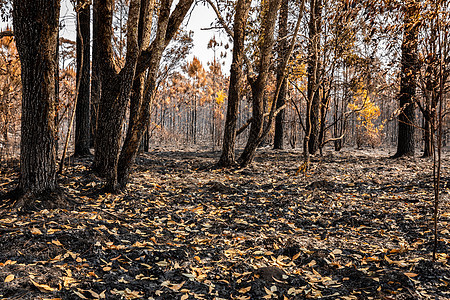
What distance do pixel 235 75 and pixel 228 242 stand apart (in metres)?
4.78

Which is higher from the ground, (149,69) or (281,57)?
(281,57)

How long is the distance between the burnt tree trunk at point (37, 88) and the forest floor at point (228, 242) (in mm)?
522

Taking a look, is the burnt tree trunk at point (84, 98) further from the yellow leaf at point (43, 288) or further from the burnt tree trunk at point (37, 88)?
the yellow leaf at point (43, 288)

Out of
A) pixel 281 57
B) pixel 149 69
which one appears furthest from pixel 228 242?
pixel 281 57

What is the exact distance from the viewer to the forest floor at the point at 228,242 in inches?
103

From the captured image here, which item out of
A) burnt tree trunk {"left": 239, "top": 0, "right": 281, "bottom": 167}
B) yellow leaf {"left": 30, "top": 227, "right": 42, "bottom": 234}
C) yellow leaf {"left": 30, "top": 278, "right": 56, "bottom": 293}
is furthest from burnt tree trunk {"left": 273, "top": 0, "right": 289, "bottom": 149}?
yellow leaf {"left": 30, "top": 278, "right": 56, "bottom": 293}

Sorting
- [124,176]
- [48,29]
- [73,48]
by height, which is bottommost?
[124,176]

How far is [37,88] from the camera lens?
11.9 ft

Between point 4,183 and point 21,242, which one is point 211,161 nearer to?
point 4,183

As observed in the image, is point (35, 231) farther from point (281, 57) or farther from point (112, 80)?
point (281, 57)

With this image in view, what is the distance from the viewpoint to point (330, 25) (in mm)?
7449

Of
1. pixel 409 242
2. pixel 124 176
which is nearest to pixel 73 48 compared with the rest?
pixel 124 176

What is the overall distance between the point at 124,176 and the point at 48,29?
2.56 meters

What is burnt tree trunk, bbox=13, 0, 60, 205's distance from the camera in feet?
11.5
